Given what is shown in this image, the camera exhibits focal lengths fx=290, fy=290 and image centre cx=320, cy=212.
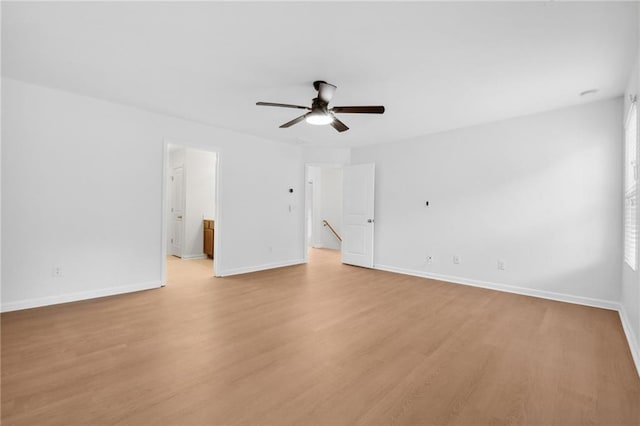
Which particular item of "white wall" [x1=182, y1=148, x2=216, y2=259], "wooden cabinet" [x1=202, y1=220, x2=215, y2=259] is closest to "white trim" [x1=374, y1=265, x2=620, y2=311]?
"wooden cabinet" [x1=202, y1=220, x2=215, y2=259]

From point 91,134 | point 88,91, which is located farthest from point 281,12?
point 91,134

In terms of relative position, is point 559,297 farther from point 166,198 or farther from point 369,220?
point 166,198

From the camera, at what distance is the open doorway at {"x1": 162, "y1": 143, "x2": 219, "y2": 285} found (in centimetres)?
655

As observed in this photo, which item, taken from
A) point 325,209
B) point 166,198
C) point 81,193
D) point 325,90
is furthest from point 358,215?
point 81,193

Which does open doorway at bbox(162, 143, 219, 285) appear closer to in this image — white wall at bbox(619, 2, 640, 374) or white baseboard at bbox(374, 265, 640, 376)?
white baseboard at bbox(374, 265, 640, 376)

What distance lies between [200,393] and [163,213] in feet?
10.1

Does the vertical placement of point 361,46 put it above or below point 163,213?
above

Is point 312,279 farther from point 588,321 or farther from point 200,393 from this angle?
point 588,321

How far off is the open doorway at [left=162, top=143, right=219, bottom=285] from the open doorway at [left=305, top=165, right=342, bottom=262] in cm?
296

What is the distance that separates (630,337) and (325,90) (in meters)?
3.66

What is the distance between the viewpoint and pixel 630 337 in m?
2.59

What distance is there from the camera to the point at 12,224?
3141 millimetres

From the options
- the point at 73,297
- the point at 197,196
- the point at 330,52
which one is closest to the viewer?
the point at 330,52

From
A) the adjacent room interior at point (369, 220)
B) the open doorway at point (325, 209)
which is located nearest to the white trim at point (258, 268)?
the adjacent room interior at point (369, 220)
